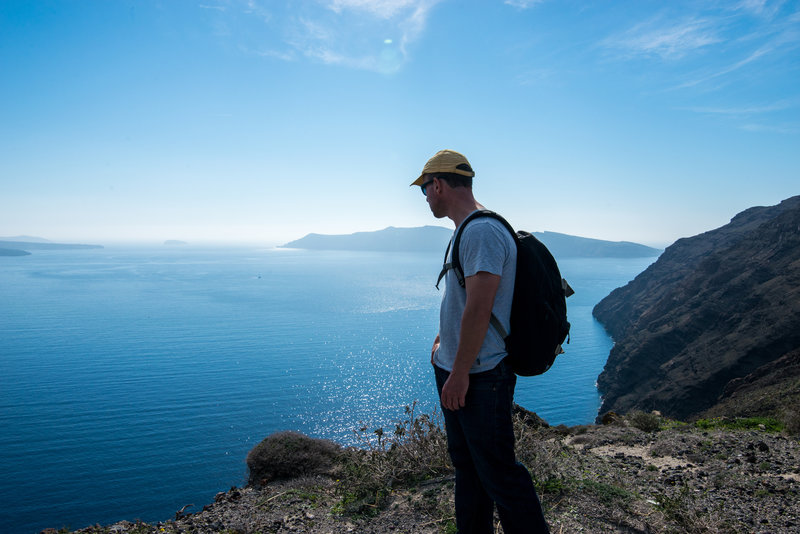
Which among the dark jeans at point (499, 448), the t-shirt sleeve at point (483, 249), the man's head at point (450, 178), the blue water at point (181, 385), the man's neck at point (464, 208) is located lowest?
the blue water at point (181, 385)

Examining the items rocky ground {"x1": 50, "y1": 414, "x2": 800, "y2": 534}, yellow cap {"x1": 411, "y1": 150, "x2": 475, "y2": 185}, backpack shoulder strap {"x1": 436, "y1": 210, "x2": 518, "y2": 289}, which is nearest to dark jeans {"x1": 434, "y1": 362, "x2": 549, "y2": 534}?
backpack shoulder strap {"x1": 436, "y1": 210, "x2": 518, "y2": 289}

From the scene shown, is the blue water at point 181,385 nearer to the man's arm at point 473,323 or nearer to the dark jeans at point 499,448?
the dark jeans at point 499,448

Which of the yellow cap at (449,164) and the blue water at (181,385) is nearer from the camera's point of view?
the yellow cap at (449,164)

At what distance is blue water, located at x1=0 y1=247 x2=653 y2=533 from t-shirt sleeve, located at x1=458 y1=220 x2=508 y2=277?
855 inches

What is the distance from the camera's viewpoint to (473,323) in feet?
6.48

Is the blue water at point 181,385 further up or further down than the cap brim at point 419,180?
further down

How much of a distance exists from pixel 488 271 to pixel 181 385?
46.0 meters

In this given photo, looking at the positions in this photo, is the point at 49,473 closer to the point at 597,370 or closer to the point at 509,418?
the point at 509,418

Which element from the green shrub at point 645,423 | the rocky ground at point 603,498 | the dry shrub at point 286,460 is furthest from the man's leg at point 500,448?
the green shrub at point 645,423

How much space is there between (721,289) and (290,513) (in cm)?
5938

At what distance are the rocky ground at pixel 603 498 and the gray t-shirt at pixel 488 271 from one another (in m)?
1.92

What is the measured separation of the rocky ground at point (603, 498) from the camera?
3.29m

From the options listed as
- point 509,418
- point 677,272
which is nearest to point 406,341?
point 677,272

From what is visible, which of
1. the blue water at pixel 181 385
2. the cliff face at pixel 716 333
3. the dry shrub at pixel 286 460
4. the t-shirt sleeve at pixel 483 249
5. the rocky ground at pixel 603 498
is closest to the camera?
the t-shirt sleeve at pixel 483 249
